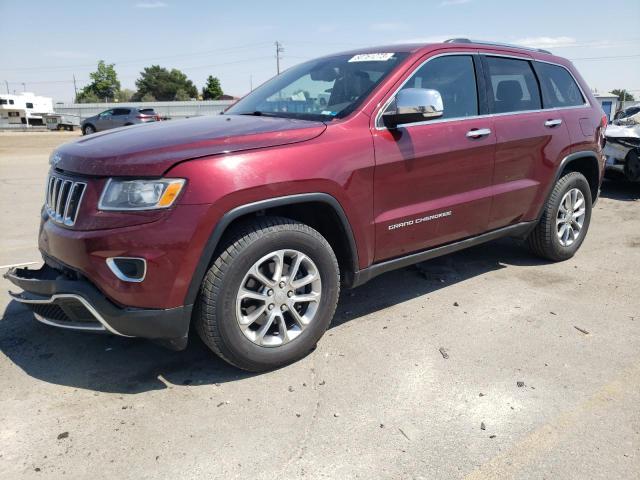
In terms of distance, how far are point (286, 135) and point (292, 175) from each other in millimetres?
242

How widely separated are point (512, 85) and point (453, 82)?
2.49 feet

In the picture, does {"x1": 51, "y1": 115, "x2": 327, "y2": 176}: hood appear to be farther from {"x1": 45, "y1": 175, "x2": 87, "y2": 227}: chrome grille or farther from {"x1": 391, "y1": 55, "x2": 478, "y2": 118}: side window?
{"x1": 391, "y1": 55, "x2": 478, "y2": 118}: side window

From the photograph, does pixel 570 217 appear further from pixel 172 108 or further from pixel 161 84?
pixel 161 84

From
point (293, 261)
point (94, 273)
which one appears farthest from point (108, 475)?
point (293, 261)

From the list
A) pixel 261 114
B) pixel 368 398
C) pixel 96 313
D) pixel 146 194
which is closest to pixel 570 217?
pixel 261 114

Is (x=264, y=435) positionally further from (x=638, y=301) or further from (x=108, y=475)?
(x=638, y=301)

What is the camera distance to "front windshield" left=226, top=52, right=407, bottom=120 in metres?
3.50

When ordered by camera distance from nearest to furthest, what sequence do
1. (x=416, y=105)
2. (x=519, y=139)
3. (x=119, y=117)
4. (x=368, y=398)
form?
1. (x=368, y=398)
2. (x=416, y=105)
3. (x=519, y=139)
4. (x=119, y=117)

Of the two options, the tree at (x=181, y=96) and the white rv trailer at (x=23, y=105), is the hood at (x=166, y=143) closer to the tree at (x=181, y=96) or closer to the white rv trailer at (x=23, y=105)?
the white rv trailer at (x=23, y=105)

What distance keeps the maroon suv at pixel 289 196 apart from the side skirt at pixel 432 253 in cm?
1

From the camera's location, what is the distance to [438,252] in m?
3.88

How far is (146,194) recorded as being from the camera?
260 centimetres

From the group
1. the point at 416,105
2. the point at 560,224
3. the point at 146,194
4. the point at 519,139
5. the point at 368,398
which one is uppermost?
the point at 416,105

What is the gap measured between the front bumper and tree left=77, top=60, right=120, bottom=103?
83583 mm
